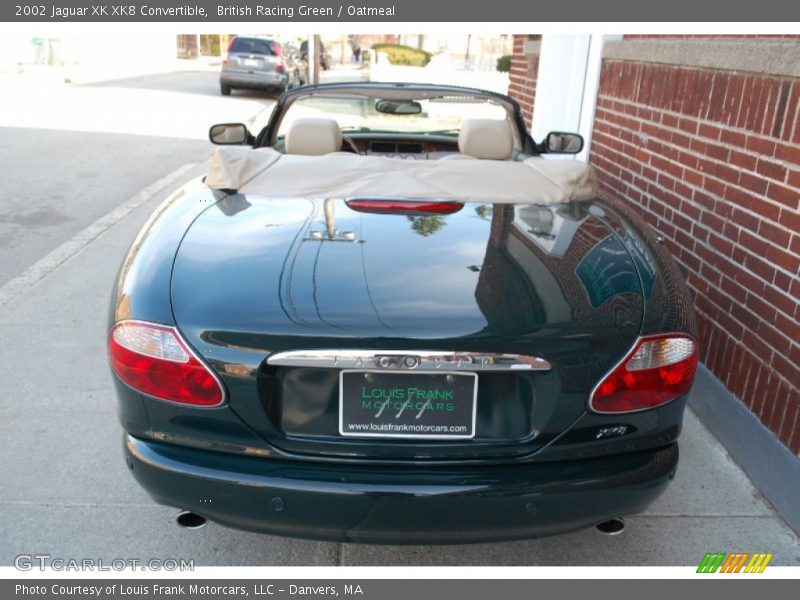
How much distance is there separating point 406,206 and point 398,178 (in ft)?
1.21

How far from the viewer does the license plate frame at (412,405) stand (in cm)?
214

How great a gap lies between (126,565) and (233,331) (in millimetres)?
1074

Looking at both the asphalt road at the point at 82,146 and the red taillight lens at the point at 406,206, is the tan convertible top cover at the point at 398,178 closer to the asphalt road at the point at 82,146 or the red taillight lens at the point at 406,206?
the red taillight lens at the point at 406,206

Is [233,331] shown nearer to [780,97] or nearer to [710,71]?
[780,97]

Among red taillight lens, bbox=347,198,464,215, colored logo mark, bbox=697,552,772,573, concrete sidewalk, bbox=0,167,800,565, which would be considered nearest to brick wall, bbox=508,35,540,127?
concrete sidewalk, bbox=0,167,800,565

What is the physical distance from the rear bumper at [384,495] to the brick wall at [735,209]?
130cm

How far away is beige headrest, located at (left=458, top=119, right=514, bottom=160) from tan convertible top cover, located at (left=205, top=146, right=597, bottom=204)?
0.50 metres

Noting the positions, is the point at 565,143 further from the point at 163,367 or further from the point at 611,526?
the point at 163,367

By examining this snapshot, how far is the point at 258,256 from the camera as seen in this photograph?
8.04ft

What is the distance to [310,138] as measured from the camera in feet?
12.9

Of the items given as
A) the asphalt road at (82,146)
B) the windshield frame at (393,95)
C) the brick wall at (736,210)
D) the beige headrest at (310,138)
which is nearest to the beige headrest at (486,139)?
the windshield frame at (393,95)

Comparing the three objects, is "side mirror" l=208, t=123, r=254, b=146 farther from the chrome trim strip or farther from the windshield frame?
the chrome trim strip

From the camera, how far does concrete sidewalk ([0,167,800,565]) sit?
2.74m

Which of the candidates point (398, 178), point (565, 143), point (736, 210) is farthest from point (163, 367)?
point (565, 143)
